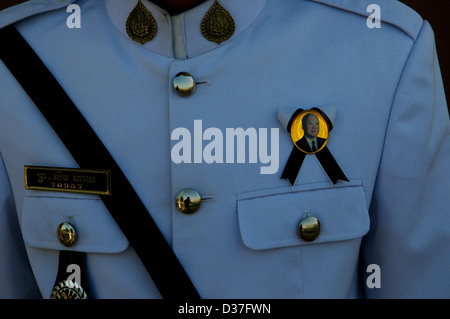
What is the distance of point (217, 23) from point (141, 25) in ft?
0.49

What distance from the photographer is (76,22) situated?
1.45 metres

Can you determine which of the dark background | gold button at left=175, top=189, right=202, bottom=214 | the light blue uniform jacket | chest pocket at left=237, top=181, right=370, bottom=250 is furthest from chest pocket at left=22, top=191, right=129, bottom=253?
Answer: the dark background

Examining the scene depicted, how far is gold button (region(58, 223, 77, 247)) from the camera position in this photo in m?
1.36

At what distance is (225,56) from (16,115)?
0.43 m

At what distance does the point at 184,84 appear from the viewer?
1.32 meters

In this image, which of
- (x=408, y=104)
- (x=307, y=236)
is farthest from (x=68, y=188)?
(x=408, y=104)

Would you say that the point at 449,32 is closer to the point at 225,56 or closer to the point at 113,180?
the point at 225,56

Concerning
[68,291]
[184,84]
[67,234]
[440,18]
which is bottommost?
[68,291]

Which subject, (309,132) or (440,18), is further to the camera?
(440,18)

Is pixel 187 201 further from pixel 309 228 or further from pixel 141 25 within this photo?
pixel 141 25

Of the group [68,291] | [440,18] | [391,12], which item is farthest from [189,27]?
[440,18]

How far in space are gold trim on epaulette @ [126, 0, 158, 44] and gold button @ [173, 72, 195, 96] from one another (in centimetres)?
11

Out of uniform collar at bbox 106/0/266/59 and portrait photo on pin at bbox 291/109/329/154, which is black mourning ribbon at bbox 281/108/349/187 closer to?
portrait photo on pin at bbox 291/109/329/154

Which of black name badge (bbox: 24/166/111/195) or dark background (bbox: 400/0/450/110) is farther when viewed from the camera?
dark background (bbox: 400/0/450/110)
